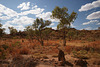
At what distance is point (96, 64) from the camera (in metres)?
4.82

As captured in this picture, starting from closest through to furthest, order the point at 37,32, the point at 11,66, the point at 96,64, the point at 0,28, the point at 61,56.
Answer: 1. the point at 11,66
2. the point at 96,64
3. the point at 61,56
4. the point at 0,28
5. the point at 37,32

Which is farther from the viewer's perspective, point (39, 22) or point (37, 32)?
point (37, 32)

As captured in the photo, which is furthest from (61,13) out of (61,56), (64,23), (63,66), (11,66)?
(11,66)

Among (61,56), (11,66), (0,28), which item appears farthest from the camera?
(0,28)

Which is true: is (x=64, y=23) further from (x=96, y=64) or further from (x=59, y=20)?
(x=96, y=64)

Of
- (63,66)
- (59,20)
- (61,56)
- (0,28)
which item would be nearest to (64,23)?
(59,20)

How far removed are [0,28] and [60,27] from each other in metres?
15.0

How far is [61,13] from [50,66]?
45.1 feet

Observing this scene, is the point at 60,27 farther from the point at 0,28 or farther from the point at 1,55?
the point at 0,28

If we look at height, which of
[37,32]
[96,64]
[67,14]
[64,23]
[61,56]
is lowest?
[96,64]

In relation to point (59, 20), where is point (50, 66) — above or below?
below

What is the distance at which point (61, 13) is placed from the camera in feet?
52.8

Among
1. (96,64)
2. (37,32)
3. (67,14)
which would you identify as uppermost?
(67,14)

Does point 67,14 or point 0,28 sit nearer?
point 67,14
